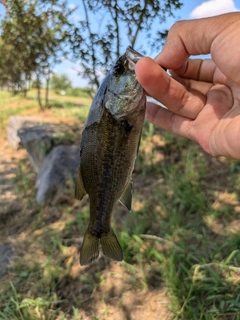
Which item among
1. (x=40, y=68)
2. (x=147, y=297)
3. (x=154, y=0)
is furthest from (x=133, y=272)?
(x=40, y=68)

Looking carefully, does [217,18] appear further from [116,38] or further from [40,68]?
[40,68]

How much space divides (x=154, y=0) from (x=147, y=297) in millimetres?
3470

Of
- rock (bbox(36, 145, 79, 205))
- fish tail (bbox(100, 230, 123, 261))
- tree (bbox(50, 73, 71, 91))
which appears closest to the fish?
fish tail (bbox(100, 230, 123, 261))

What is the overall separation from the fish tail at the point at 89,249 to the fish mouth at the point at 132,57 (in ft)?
3.57

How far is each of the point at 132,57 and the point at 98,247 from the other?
3.90 feet

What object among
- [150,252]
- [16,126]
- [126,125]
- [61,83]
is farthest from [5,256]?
[61,83]

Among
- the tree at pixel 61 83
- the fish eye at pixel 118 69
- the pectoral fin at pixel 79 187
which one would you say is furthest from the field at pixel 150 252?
the tree at pixel 61 83

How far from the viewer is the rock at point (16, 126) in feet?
27.7

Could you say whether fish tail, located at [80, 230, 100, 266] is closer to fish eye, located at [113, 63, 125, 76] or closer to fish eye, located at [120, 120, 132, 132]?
fish eye, located at [120, 120, 132, 132]

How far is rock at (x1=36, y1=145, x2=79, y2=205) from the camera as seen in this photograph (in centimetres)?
564

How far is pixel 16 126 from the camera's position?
872cm

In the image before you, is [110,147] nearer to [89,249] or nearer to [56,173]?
[89,249]

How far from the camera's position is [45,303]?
3.55 m

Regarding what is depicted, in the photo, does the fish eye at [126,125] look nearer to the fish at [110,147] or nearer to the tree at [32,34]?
the fish at [110,147]
